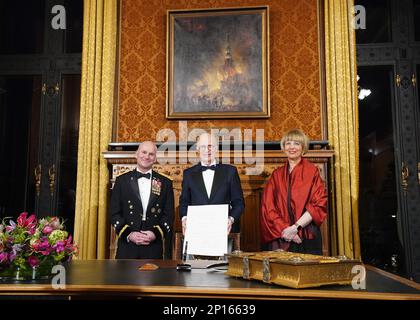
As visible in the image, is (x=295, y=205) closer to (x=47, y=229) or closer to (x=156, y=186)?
(x=156, y=186)

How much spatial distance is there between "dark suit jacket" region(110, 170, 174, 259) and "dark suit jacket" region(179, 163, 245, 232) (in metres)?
0.18

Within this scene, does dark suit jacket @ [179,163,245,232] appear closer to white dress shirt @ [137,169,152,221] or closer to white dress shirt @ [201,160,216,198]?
white dress shirt @ [201,160,216,198]

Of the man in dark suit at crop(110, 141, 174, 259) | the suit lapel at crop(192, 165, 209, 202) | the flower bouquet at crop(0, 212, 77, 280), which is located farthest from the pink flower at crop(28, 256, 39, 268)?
the suit lapel at crop(192, 165, 209, 202)

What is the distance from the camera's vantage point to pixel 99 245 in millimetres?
5164

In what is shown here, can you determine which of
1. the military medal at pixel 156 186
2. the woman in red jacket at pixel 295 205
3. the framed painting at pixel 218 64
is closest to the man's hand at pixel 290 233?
the woman in red jacket at pixel 295 205

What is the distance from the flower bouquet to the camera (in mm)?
Answer: 1969

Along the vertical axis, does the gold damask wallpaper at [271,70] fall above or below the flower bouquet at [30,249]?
above

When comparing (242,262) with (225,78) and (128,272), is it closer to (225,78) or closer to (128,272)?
(128,272)

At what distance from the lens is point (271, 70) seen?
5.50 metres

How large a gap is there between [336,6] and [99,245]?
401 cm

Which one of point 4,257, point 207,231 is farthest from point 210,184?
point 4,257

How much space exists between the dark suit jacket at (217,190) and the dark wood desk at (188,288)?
1662 millimetres

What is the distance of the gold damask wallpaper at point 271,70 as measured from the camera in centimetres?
541

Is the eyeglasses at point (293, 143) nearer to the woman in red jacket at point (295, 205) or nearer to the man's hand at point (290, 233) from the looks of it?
the woman in red jacket at point (295, 205)
